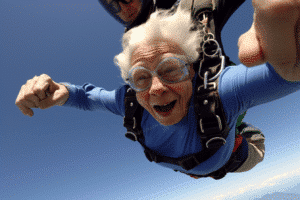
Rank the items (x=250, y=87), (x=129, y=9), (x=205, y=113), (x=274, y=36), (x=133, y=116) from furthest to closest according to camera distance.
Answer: (x=129, y=9) < (x=133, y=116) < (x=205, y=113) < (x=250, y=87) < (x=274, y=36)

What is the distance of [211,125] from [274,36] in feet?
2.32

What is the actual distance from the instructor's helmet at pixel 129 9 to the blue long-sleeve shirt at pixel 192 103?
708 mm

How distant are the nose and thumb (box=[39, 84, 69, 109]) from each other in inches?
32.2

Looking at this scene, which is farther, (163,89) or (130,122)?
(130,122)

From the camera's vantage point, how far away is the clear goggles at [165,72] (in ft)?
3.65

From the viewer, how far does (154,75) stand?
1.12 metres

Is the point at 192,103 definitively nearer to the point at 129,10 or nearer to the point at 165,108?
the point at 165,108

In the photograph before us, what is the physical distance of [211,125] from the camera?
103 cm

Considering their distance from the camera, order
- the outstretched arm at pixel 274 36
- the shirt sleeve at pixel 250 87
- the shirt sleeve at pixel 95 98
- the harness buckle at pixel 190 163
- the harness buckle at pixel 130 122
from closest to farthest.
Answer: the outstretched arm at pixel 274 36 < the shirt sleeve at pixel 250 87 < the harness buckle at pixel 190 163 < the harness buckle at pixel 130 122 < the shirt sleeve at pixel 95 98

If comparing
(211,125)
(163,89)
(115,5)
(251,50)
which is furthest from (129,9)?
(251,50)

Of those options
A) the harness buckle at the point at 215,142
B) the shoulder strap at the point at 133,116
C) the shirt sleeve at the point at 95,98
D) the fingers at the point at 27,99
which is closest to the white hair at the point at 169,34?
the shoulder strap at the point at 133,116

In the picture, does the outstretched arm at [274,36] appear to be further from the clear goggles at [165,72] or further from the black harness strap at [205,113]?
the clear goggles at [165,72]

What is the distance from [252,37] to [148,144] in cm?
115

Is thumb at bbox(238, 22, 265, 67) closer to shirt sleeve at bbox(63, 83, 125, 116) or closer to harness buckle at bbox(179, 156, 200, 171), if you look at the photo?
harness buckle at bbox(179, 156, 200, 171)
